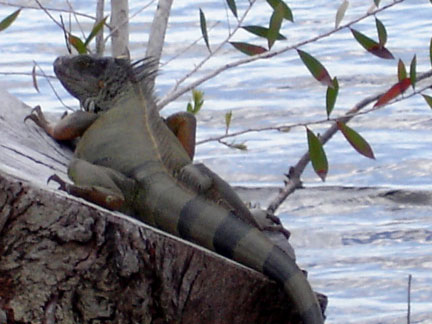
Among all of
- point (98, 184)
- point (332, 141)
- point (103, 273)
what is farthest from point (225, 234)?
point (332, 141)

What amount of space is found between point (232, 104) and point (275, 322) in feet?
18.4

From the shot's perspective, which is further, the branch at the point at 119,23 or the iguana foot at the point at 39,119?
the branch at the point at 119,23

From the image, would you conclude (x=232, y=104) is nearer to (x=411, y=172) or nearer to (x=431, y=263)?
(x=411, y=172)

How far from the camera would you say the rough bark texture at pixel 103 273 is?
313 centimetres

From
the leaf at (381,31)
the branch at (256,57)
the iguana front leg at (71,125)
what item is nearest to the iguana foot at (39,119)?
the iguana front leg at (71,125)

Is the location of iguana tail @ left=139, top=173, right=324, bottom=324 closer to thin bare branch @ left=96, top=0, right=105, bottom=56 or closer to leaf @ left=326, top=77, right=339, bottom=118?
leaf @ left=326, top=77, right=339, bottom=118

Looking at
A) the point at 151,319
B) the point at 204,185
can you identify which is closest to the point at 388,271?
the point at 204,185

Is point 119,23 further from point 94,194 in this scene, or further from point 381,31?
point 94,194

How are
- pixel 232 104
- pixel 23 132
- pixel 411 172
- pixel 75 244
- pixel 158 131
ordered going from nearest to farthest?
1. pixel 75 244
2. pixel 158 131
3. pixel 23 132
4. pixel 411 172
5. pixel 232 104

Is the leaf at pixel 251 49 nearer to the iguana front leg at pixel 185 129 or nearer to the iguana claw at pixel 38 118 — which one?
the iguana front leg at pixel 185 129

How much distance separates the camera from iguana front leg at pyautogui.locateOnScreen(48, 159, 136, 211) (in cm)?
366

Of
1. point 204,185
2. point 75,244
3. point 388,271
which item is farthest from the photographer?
point 388,271

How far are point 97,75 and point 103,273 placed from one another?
1.71m

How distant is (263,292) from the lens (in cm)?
329
